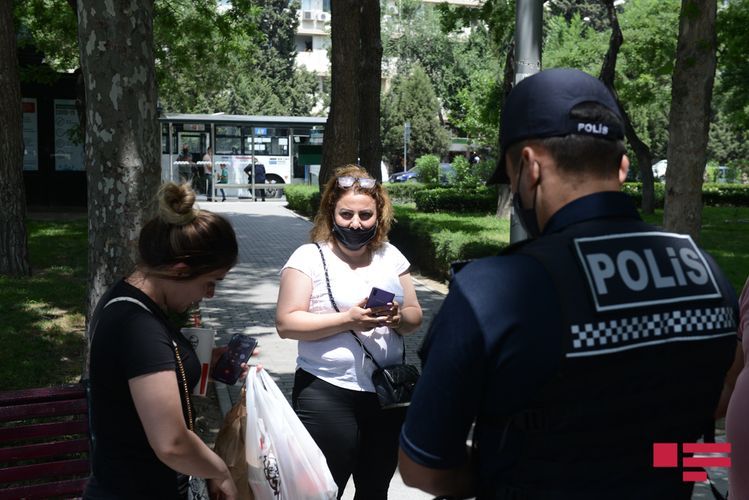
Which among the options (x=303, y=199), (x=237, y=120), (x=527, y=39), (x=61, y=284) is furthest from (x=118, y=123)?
(x=237, y=120)

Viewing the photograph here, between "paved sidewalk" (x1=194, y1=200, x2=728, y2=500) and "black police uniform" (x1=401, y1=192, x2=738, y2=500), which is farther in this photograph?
"paved sidewalk" (x1=194, y1=200, x2=728, y2=500)

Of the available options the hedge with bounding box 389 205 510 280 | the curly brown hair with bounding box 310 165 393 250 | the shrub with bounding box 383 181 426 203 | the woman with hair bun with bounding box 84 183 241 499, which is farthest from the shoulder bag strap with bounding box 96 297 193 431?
the shrub with bounding box 383 181 426 203

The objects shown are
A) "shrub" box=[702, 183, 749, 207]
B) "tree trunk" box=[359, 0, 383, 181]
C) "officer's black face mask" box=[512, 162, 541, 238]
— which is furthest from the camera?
"shrub" box=[702, 183, 749, 207]

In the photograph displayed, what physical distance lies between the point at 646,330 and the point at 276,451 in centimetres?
168

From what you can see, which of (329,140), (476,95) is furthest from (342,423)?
(476,95)

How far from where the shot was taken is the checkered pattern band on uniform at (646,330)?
166 centimetres

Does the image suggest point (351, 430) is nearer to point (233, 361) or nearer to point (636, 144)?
point (233, 361)

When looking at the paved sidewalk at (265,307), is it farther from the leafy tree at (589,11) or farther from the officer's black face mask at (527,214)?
the leafy tree at (589,11)

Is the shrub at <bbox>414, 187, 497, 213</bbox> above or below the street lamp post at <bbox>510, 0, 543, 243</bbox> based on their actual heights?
below

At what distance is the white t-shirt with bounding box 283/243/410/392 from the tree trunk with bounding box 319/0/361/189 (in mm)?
8449

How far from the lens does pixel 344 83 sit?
12.5m

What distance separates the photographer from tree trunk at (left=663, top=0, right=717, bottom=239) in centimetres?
867

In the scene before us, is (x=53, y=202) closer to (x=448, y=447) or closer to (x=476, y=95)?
(x=448, y=447)

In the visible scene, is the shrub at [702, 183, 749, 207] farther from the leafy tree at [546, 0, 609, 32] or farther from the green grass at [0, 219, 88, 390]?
the leafy tree at [546, 0, 609, 32]
